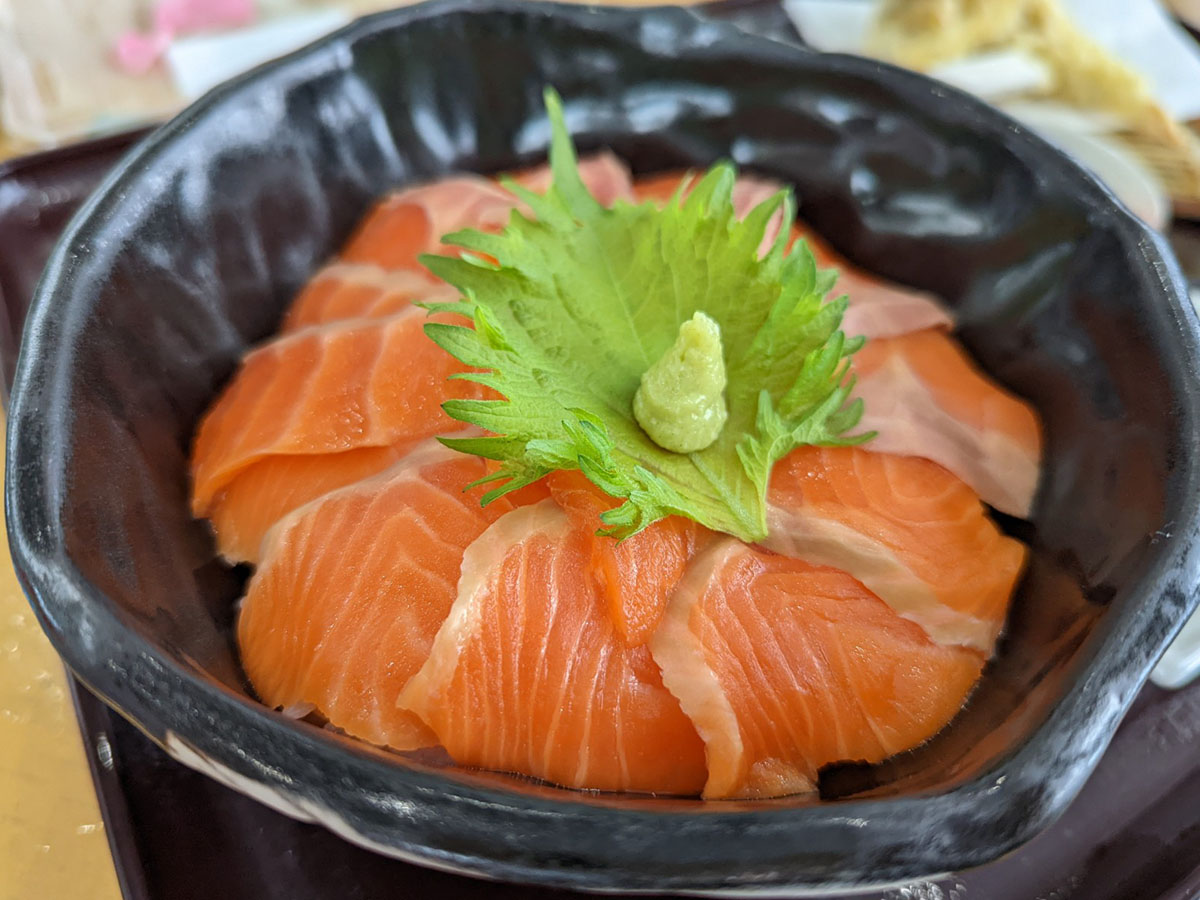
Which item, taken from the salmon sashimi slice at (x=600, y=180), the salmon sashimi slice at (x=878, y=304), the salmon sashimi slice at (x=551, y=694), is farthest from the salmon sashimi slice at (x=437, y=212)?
the salmon sashimi slice at (x=551, y=694)

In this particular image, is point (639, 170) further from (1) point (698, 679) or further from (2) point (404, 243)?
(1) point (698, 679)

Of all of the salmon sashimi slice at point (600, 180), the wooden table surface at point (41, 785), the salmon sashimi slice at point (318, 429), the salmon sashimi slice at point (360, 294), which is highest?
the salmon sashimi slice at point (600, 180)

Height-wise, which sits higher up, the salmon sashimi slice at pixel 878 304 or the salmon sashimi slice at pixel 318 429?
the salmon sashimi slice at pixel 318 429

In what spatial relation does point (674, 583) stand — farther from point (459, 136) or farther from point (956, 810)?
point (459, 136)

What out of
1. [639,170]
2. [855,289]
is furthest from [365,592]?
[639,170]

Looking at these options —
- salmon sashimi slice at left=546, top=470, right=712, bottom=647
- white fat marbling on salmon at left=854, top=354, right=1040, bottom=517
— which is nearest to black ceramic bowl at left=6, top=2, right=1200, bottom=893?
white fat marbling on salmon at left=854, top=354, right=1040, bottom=517

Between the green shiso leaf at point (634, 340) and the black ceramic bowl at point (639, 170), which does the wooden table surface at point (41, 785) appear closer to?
the black ceramic bowl at point (639, 170)

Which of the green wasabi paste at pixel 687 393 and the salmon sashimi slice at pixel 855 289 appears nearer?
the green wasabi paste at pixel 687 393
